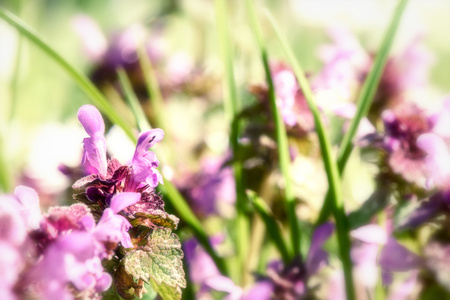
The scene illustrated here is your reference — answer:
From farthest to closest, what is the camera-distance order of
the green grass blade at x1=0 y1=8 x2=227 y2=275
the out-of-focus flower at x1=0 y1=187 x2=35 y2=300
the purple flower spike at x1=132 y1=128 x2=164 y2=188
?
the green grass blade at x1=0 y1=8 x2=227 y2=275 → the purple flower spike at x1=132 y1=128 x2=164 y2=188 → the out-of-focus flower at x1=0 y1=187 x2=35 y2=300

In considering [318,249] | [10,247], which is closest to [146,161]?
[10,247]

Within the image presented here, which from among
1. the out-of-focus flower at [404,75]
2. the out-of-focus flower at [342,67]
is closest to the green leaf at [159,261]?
the out-of-focus flower at [342,67]

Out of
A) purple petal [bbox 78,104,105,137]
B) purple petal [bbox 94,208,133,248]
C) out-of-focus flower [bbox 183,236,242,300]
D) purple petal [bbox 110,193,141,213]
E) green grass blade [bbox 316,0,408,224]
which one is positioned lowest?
out-of-focus flower [bbox 183,236,242,300]

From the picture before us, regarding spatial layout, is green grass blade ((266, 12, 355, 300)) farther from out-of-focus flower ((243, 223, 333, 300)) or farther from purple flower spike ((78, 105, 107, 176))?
purple flower spike ((78, 105, 107, 176))

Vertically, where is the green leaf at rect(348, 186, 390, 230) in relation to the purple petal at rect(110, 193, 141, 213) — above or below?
below

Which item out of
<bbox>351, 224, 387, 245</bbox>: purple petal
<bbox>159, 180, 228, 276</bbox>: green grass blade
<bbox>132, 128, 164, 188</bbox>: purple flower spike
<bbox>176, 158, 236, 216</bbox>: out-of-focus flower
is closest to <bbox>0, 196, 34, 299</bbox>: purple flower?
<bbox>132, 128, 164, 188</bbox>: purple flower spike

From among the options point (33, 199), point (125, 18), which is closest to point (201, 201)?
point (33, 199)
